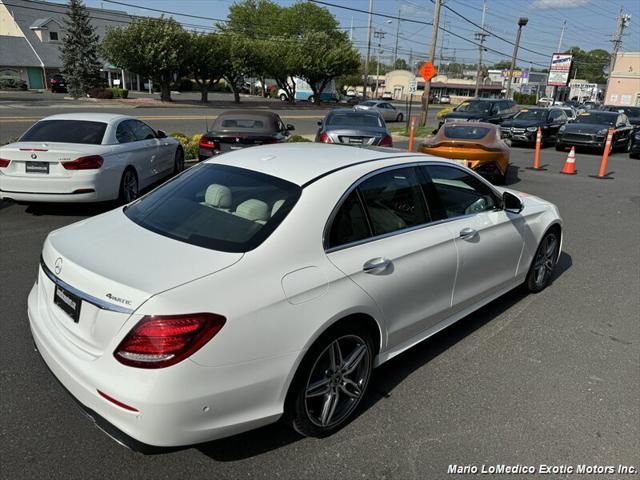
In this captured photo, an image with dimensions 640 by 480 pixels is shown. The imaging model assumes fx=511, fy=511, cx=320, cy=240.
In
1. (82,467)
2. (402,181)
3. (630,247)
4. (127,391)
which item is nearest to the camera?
(127,391)

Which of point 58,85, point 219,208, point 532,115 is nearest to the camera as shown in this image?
point 219,208

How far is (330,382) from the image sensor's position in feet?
9.49

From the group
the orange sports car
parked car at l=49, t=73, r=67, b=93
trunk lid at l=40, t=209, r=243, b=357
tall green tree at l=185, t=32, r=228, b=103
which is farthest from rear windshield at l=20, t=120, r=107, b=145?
parked car at l=49, t=73, r=67, b=93

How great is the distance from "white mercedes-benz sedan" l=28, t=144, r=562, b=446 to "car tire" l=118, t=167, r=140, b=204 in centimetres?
457

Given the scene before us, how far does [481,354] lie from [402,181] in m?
1.54

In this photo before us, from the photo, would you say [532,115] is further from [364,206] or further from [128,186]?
[364,206]

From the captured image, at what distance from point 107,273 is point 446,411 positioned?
2203 mm

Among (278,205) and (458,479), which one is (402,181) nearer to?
(278,205)

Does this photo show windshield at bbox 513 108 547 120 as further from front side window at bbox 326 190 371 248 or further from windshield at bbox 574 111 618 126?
front side window at bbox 326 190 371 248

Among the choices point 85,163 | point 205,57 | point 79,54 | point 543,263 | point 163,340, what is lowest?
point 543,263

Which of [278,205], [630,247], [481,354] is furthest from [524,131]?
[278,205]

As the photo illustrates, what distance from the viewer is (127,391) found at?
2.22 metres

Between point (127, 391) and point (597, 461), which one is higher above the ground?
point (127, 391)

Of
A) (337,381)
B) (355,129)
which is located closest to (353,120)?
(355,129)
